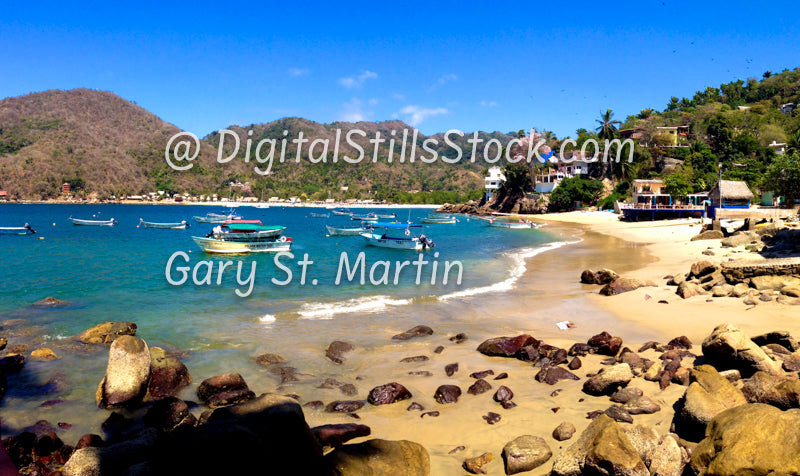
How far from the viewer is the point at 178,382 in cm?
1006

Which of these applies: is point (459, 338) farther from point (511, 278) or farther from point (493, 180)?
point (493, 180)

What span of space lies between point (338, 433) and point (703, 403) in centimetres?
498

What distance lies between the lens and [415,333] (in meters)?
14.1

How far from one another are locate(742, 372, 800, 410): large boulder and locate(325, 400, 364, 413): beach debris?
6052 millimetres

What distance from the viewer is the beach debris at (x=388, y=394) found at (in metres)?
8.91

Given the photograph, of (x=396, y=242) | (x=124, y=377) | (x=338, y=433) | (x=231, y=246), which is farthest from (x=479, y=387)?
(x=396, y=242)

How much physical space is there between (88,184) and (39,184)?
16.1m

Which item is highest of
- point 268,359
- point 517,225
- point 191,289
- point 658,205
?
point 658,205

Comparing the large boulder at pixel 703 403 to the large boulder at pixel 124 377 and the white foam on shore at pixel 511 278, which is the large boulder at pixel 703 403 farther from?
the white foam on shore at pixel 511 278

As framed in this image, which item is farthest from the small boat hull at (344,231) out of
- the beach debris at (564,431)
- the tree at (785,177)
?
the beach debris at (564,431)

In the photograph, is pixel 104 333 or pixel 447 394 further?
pixel 104 333

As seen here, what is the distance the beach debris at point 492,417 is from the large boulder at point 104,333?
10.8 meters

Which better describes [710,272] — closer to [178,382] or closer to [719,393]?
[719,393]

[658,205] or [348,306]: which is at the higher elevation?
[658,205]
